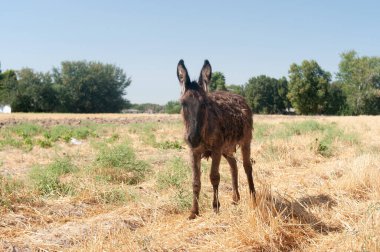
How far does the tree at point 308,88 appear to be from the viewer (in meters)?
66.2

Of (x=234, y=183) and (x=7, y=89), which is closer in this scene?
(x=234, y=183)

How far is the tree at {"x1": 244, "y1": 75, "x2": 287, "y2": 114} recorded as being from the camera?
76.2 m

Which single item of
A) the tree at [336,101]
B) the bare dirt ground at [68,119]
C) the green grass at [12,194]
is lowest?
the green grass at [12,194]

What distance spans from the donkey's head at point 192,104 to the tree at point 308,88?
6440 cm

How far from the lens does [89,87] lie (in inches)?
2933

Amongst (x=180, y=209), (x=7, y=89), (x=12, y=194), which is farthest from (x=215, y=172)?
(x=7, y=89)

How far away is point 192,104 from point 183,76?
53 centimetres

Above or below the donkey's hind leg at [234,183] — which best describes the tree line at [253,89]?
above

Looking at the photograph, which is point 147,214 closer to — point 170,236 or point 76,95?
point 170,236

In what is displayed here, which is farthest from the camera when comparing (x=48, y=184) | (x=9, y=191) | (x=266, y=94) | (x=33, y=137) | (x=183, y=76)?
(x=266, y=94)

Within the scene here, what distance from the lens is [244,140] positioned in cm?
634

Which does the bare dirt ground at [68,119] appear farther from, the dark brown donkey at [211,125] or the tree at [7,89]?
the tree at [7,89]

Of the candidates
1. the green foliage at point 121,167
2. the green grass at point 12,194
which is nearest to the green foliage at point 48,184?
the green grass at point 12,194

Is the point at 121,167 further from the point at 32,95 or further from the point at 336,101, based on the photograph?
the point at 336,101
